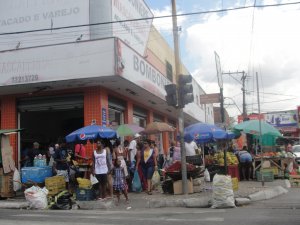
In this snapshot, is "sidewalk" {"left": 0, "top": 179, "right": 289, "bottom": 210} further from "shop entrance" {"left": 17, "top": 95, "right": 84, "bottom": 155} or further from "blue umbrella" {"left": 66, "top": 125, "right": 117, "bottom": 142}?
"shop entrance" {"left": 17, "top": 95, "right": 84, "bottom": 155}

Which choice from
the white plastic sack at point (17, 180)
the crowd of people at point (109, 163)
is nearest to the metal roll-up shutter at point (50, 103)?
the crowd of people at point (109, 163)

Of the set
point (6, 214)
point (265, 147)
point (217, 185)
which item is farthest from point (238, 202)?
point (265, 147)

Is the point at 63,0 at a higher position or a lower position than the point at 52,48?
higher

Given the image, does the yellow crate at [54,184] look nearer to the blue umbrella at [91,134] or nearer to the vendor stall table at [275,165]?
the blue umbrella at [91,134]

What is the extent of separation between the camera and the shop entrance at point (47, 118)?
61.0ft

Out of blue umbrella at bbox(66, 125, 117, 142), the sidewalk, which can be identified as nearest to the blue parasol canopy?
the sidewalk

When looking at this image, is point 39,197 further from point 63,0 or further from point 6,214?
point 63,0

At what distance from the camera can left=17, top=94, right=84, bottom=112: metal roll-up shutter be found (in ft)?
59.7

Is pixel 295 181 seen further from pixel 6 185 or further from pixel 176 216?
pixel 6 185

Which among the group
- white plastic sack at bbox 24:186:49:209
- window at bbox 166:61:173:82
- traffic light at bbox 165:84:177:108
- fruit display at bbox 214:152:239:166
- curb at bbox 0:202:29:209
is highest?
window at bbox 166:61:173:82

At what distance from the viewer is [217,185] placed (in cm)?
1137

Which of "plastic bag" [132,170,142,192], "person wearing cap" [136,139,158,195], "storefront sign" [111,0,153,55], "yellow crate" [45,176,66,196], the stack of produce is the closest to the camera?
"yellow crate" [45,176,66,196]

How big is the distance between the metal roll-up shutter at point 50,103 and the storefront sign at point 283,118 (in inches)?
1621

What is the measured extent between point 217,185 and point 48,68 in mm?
8381
